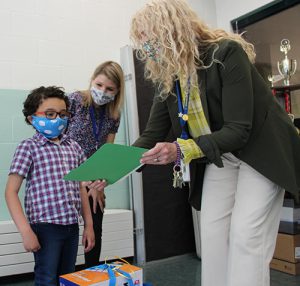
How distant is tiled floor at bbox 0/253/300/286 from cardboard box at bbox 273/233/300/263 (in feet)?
0.35

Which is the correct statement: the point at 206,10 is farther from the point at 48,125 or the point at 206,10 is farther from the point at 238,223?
the point at 238,223

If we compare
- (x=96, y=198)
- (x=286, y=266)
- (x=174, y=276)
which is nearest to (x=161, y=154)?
(x=96, y=198)

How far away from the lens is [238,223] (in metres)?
1.22

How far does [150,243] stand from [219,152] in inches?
76.8

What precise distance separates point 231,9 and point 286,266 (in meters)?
2.34

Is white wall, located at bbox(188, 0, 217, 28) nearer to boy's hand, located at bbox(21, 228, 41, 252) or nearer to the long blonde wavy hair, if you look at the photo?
the long blonde wavy hair

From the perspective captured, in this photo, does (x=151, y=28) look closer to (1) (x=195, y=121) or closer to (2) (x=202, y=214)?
(1) (x=195, y=121)

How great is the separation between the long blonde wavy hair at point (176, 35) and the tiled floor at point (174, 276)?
59.8 inches

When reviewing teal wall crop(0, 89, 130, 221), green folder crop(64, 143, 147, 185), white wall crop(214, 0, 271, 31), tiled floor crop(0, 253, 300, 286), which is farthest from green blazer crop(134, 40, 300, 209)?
white wall crop(214, 0, 271, 31)

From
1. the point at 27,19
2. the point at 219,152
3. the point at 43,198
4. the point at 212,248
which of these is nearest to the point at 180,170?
the point at 219,152

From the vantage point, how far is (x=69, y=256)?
5.35ft

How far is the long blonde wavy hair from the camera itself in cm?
127

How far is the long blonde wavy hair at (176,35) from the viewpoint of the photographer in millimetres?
1273

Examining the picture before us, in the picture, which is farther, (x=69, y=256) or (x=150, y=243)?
(x=150, y=243)
